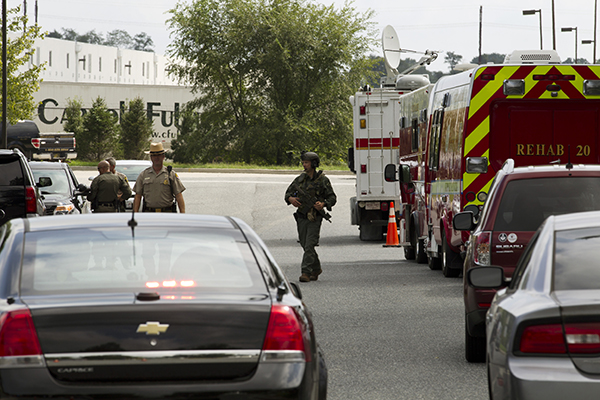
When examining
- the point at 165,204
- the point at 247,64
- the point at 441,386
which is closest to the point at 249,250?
the point at 441,386

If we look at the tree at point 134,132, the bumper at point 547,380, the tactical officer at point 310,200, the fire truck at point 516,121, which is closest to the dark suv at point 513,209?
the bumper at point 547,380

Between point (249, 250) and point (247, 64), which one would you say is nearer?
point (249, 250)

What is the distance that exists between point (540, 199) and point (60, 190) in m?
14.0

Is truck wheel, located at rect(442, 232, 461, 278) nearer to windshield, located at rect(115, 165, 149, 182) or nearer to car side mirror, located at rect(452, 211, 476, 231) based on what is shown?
car side mirror, located at rect(452, 211, 476, 231)

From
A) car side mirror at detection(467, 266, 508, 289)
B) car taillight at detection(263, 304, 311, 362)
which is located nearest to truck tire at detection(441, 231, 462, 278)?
car side mirror at detection(467, 266, 508, 289)

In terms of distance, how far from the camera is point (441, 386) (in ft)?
23.6

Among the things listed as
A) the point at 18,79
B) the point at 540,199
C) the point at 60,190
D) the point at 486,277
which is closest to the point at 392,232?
the point at 60,190

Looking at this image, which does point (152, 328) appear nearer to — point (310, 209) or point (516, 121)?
point (516, 121)

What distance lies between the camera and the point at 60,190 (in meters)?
20.5

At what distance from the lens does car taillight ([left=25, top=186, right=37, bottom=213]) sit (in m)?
14.2

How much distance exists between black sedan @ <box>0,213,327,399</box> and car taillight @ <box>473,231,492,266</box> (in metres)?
3.91

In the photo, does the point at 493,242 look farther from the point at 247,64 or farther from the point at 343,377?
the point at 247,64

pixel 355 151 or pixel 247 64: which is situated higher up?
pixel 247 64

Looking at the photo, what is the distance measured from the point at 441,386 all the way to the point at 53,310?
3696 millimetres
